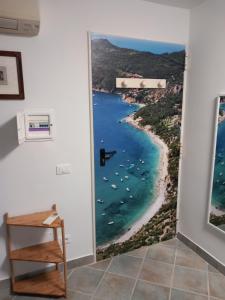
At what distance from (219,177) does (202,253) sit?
0.84 m

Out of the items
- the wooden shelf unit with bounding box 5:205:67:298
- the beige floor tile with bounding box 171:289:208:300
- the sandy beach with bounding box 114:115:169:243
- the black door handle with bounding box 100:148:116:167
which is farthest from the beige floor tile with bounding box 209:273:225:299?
the black door handle with bounding box 100:148:116:167

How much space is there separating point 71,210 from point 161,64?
1.64 m

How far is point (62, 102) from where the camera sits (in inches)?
75.5

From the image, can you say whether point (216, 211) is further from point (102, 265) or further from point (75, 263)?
point (75, 263)

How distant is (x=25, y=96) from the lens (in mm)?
1807

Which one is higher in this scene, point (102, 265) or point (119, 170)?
point (119, 170)

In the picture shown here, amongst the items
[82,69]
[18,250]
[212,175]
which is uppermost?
[82,69]

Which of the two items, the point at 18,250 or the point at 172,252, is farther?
the point at 172,252

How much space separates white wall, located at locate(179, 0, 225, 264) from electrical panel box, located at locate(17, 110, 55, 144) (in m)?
1.40

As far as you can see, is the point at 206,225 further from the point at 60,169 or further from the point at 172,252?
the point at 60,169

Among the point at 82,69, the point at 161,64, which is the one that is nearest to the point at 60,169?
the point at 82,69

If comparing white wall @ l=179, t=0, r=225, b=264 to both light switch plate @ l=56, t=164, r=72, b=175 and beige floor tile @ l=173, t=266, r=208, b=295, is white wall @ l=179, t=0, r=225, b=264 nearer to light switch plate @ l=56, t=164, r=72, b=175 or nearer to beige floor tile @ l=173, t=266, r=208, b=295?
beige floor tile @ l=173, t=266, r=208, b=295

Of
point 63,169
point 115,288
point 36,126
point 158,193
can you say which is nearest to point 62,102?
point 36,126

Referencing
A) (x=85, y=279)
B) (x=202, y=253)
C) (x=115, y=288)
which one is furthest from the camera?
(x=202, y=253)
